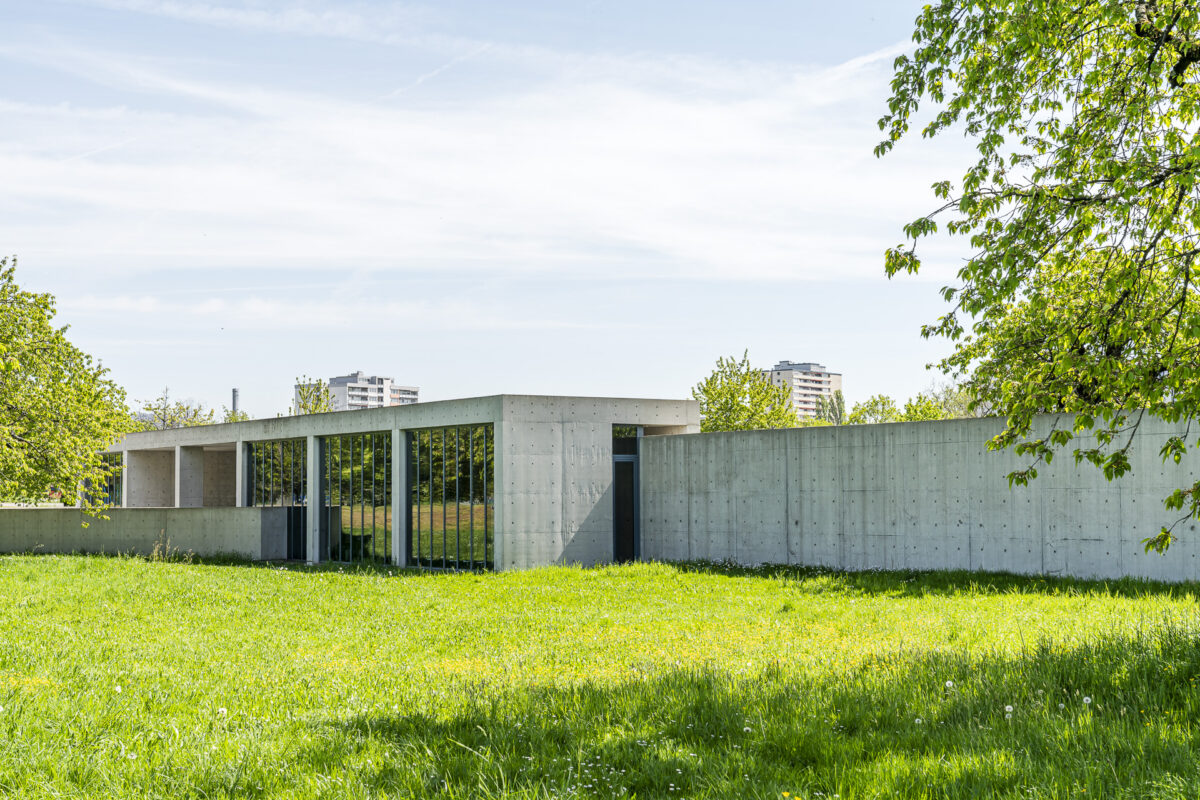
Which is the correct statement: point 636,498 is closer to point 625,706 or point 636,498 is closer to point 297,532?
point 297,532

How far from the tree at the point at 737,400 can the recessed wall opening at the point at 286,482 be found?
23.7 meters

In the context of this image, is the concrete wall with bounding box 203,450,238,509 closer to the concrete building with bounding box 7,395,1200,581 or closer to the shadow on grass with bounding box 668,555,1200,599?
the concrete building with bounding box 7,395,1200,581

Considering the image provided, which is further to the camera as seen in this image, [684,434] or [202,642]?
[684,434]

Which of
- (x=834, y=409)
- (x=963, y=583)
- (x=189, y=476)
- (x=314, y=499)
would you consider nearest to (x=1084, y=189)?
(x=963, y=583)

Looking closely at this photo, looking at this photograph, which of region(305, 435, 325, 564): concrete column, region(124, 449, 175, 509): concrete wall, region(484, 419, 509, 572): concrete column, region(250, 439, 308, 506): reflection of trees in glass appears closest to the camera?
region(484, 419, 509, 572): concrete column

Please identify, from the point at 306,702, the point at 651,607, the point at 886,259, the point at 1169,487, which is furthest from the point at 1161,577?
the point at 306,702

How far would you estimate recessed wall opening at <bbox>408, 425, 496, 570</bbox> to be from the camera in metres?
24.8

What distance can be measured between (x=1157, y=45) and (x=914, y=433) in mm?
12365

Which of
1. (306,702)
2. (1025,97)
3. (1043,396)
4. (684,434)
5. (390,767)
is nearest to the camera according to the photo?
(390,767)

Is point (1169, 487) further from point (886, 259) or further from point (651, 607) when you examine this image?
point (886, 259)

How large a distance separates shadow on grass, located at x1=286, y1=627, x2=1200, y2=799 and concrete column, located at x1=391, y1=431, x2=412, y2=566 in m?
18.8

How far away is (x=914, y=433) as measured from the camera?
65.6 feet

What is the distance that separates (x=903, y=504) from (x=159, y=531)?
23.2 metres

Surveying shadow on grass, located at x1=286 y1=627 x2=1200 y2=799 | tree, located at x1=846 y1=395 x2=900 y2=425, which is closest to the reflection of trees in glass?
shadow on grass, located at x1=286 y1=627 x2=1200 y2=799
